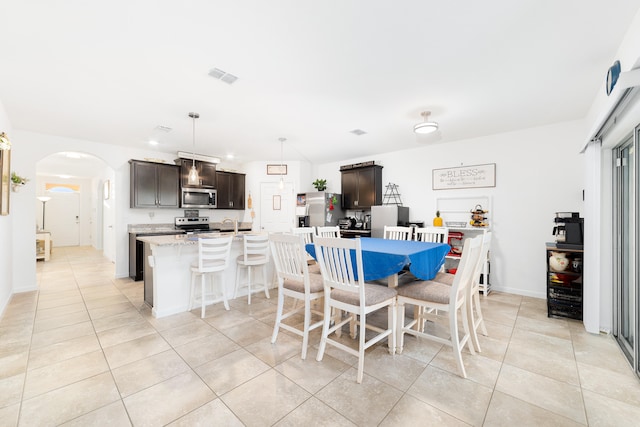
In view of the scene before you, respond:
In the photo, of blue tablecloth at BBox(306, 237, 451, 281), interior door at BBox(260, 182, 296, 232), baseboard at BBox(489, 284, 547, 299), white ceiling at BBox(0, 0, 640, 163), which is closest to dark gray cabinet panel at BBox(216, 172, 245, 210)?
interior door at BBox(260, 182, 296, 232)

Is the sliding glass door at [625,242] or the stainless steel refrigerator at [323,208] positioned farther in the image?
the stainless steel refrigerator at [323,208]

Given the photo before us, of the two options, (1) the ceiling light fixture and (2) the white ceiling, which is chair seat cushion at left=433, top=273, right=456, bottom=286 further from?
(2) the white ceiling

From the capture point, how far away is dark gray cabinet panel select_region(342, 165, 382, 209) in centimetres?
554

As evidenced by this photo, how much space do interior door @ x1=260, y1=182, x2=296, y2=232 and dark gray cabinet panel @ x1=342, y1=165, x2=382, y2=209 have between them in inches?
54.1

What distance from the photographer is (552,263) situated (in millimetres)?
3215

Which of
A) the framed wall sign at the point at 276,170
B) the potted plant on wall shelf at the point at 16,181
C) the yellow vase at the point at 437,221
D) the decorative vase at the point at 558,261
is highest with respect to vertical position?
the framed wall sign at the point at 276,170

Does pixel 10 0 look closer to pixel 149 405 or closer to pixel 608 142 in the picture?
pixel 149 405

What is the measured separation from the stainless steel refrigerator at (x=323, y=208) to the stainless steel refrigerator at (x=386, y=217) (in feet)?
3.43

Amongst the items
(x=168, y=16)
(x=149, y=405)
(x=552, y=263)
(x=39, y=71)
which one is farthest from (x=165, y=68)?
(x=552, y=263)

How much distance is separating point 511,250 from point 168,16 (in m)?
5.06

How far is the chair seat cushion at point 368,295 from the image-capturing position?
2155 millimetres

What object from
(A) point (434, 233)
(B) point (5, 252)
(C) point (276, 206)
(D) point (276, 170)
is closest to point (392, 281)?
(A) point (434, 233)

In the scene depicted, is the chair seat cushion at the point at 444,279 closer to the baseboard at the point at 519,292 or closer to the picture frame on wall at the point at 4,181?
the baseboard at the point at 519,292

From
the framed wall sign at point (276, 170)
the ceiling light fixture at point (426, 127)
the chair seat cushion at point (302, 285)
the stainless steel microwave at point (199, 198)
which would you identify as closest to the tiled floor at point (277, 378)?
the chair seat cushion at point (302, 285)
